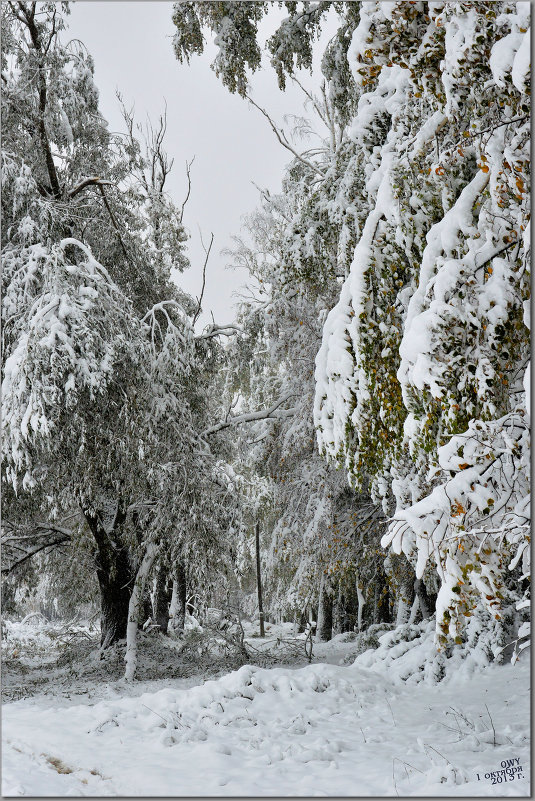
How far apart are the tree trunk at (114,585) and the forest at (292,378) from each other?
28mm

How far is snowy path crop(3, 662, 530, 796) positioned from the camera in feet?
11.3

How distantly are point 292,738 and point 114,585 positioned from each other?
4.17 metres

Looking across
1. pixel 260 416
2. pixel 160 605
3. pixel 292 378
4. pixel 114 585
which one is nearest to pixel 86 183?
pixel 292 378

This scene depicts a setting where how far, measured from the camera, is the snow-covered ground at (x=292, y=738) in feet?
11.3

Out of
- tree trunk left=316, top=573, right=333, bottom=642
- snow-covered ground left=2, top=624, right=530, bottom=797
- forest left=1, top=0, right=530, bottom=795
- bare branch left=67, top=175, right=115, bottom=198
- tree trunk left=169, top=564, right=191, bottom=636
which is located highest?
bare branch left=67, top=175, right=115, bottom=198

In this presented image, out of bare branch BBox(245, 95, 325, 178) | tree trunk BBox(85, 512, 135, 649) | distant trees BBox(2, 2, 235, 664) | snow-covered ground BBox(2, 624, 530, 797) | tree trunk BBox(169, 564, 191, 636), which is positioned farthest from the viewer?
tree trunk BBox(169, 564, 191, 636)

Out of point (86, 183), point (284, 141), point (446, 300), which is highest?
point (284, 141)

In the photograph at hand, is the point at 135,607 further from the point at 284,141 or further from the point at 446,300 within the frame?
the point at 446,300

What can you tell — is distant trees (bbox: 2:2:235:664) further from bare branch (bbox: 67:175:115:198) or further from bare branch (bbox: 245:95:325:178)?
bare branch (bbox: 245:95:325:178)

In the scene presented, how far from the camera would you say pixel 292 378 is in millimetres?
7414

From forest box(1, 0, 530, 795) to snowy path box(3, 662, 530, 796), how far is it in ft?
0.12

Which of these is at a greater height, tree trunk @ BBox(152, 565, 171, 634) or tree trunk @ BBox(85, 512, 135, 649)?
tree trunk @ BBox(85, 512, 135, 649)

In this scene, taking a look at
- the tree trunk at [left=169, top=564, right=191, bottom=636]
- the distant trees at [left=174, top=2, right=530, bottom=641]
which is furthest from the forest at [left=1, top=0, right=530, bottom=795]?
the tree trunk at [left=169, top=564, right=191, bottom=636]

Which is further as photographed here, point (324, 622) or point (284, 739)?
point (324, 622)
